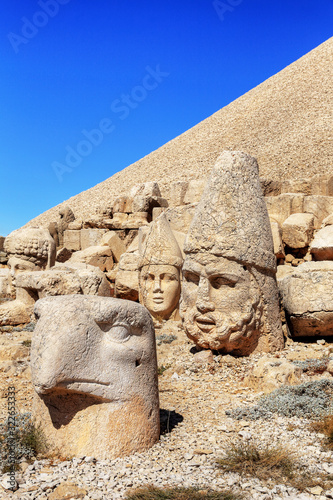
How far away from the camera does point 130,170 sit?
150ft

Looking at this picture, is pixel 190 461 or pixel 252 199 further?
pixel 252 199

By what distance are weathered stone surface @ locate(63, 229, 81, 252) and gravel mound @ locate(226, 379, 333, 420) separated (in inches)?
505

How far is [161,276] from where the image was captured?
885 cm

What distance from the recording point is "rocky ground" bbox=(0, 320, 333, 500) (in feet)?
10.5

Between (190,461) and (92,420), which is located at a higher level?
(92,420)

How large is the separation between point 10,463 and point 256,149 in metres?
34.8

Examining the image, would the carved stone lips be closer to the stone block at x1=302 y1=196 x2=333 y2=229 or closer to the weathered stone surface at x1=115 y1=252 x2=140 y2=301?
the weathered stone surface at x1=115 y1=252 x2=140 y2=301

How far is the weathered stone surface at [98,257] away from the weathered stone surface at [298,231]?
517 centimetres

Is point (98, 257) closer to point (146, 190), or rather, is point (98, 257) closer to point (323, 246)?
point (146, 190)

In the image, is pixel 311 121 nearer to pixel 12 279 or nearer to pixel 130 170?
pixel 130 170

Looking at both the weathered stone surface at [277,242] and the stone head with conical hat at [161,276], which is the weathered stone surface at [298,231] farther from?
the stone head with conical hat at [161,276]

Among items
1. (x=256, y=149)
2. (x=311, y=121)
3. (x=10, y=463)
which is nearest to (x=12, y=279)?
(x=10, y=463)

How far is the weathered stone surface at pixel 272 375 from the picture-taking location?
506cm

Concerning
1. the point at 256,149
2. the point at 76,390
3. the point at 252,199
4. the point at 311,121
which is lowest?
the point at 76,390
